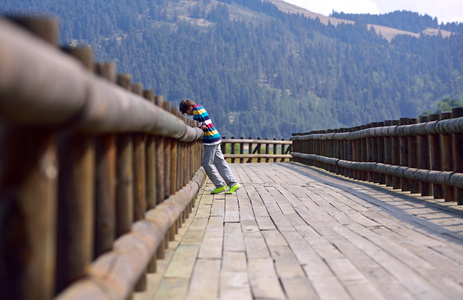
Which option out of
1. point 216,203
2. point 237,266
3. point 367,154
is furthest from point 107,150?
point 367,154

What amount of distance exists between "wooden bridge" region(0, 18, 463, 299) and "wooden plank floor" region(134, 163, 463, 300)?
0.7 inches

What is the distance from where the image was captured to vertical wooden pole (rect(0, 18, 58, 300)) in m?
1.30

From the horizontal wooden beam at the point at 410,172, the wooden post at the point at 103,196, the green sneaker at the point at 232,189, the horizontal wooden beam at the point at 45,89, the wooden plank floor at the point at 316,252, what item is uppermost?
the horizontal wooden beam at the point at 45,89

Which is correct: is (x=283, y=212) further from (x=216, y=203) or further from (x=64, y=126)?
(x=64, y=126)

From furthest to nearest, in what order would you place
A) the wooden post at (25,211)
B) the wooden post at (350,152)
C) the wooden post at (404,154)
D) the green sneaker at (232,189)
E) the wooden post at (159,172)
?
the wooden post at (350,152), the green sneaker at (232,189), the wooden post at (404,154), the wooden post at (159,172), the wooden post at (25,211)

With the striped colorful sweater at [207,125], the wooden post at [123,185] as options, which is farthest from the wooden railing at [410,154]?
the wooden post at [123,185]

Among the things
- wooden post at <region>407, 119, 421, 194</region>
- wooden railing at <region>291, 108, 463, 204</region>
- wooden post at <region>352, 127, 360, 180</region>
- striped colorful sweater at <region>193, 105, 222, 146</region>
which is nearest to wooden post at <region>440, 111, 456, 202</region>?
wooden railing at <region>291, 108, 463, 204</region>

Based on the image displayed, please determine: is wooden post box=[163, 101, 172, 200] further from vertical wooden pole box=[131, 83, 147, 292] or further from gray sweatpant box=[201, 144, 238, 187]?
gray sweatpant box=[201, 144, 238, 187]

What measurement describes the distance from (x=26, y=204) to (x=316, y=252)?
2823 mm

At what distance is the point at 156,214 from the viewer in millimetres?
3090

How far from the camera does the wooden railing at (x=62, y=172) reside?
107 centimetres

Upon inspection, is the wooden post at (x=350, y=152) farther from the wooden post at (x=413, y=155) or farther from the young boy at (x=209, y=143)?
the young boy at (x=209, y=143)

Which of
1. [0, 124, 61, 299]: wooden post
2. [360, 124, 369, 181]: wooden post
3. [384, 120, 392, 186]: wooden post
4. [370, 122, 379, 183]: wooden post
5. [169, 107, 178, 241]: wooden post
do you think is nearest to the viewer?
[0, 124, 61, 299]: wooden post

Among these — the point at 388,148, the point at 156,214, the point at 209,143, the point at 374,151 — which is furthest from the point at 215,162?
the point at 156,214
